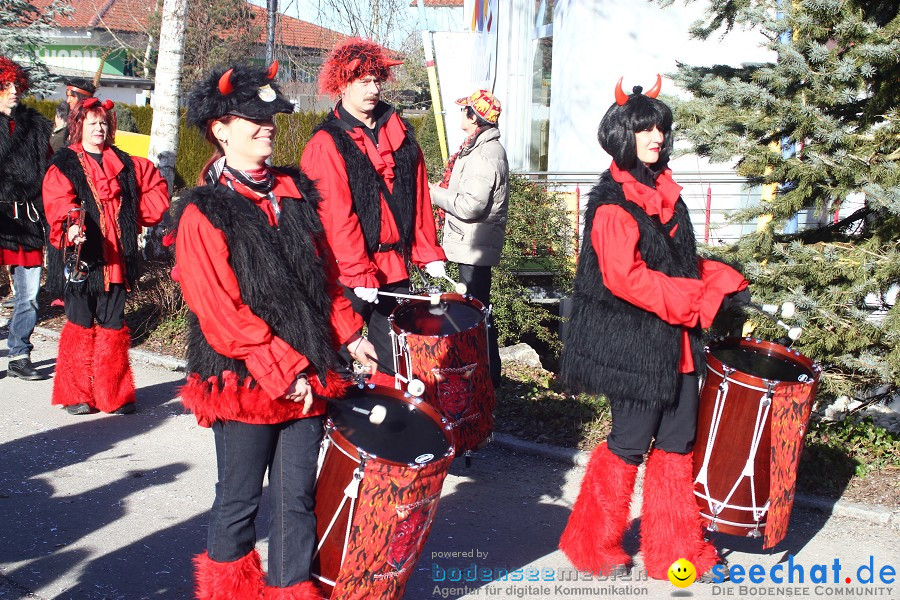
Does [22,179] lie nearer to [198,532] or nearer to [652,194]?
[198,532]

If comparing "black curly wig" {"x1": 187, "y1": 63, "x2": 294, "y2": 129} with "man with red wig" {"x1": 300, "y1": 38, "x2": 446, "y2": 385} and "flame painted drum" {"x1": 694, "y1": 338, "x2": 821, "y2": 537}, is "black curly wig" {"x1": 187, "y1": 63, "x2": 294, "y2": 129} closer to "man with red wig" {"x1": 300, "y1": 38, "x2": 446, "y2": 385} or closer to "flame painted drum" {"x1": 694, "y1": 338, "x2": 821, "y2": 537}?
"man with red wig" {"x1": 300, "y1": 38, "x2": 446, "y2": 385}

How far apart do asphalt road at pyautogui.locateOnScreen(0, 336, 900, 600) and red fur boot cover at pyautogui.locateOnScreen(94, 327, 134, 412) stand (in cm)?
26

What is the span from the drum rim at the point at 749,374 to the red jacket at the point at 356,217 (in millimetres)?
1686

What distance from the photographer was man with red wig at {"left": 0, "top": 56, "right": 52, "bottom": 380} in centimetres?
704

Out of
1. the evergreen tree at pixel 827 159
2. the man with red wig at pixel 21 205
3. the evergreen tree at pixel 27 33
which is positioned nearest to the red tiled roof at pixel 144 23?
the evergreen tree at pixel 27 33

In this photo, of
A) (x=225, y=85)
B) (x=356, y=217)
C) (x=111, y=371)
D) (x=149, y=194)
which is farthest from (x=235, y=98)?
(x=111, y=371)

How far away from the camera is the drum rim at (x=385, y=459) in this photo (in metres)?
2.93

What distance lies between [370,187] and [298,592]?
2.27m

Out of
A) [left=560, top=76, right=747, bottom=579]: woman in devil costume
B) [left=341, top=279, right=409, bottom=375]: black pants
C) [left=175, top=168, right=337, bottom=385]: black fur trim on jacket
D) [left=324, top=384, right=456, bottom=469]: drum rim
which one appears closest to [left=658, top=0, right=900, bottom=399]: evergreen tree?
[left=560, top=76, right=747, bottom=579]: woman in devil costume

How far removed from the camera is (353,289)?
15.1 ft

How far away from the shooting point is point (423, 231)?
5.05 metres

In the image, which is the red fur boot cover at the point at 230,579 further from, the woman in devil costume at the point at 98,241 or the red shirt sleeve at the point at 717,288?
the woman in devil costume at the point at 98,241

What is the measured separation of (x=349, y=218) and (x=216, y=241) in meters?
1.59

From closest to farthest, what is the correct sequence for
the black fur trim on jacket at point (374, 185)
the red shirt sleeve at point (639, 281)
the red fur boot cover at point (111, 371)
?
the red shirt sleeve at point (639, 281)
the black fur trim on jacket at point (374, 185)
the red fur boot cover at point (111, 371)
